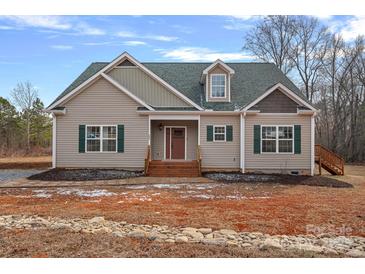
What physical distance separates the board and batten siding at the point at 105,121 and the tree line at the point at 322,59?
66.1 ft

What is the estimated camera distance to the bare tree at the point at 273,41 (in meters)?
31.2

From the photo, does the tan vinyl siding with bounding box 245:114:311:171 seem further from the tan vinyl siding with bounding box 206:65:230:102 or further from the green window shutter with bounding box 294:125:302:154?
the tan vinyl siding with bounding box 206:65:230:102

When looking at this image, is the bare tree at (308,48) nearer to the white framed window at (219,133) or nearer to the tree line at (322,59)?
the tree line at (322,59)

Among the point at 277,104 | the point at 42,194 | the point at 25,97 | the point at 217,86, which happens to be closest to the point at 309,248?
the point at 42,194

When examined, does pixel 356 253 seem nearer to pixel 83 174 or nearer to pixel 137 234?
pixel 137 234

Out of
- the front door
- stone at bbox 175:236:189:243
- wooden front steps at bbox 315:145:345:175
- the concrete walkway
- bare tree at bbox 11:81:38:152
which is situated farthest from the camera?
bare tree at bbox 11:81:38:152

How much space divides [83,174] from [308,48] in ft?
85.7

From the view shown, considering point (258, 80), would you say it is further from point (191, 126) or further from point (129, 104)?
point (129, 104)

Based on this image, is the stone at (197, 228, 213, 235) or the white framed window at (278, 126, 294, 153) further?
the white framed window at (278, 126, 294, 153)

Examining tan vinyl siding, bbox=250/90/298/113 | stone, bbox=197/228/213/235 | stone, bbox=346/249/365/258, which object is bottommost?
stone, bbox=346/249/365/258

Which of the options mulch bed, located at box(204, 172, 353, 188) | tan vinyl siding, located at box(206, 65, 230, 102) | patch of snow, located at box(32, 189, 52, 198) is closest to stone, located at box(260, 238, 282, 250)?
patch of snow, located at box(32, 189, 52, 198)

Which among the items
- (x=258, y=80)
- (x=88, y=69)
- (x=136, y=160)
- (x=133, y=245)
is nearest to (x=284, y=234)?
(x=133, y=245)

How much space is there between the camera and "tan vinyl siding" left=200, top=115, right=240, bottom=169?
52.0ft

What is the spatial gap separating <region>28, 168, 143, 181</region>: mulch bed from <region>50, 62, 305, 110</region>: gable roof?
12.8ft
